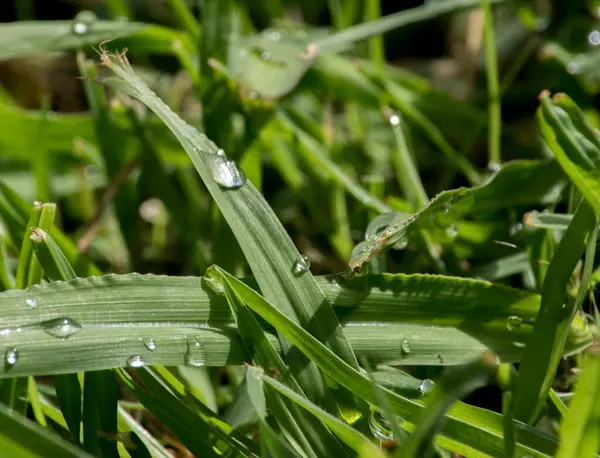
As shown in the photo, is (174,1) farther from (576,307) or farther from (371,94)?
(576,307)

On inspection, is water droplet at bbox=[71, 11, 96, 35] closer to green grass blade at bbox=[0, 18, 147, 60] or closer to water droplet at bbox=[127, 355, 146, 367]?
green grass blade at bbox=[0, 18, 147, 60]

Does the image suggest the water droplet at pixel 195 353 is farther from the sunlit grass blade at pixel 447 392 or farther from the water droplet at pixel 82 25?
the water droplet at pixel 82 25

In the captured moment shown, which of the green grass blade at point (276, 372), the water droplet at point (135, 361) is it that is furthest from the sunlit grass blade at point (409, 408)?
the water droplet at point (135, 361)

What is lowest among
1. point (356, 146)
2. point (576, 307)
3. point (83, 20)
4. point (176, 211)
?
point (576, 307)

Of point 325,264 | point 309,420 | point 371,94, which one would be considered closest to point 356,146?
point 371,94

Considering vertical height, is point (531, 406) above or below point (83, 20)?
below

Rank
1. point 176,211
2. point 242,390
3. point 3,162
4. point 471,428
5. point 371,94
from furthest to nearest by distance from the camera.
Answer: point 3,162, point 371,94, point 176,211, point 242,390, point 471,428

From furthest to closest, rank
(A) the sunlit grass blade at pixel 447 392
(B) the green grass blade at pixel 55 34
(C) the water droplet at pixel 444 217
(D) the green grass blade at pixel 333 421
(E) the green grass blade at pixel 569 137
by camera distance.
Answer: (B) the green grass blade at pixel 55 34 < (C) the water droplet at pixel 444 217 < (E) the green grass blade at pixel 569 137 < (D) the green grass blade at pixel 333 421 < (A) the sunlit grass blade at pixel 447 392

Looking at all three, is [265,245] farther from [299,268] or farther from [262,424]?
[262,424]
